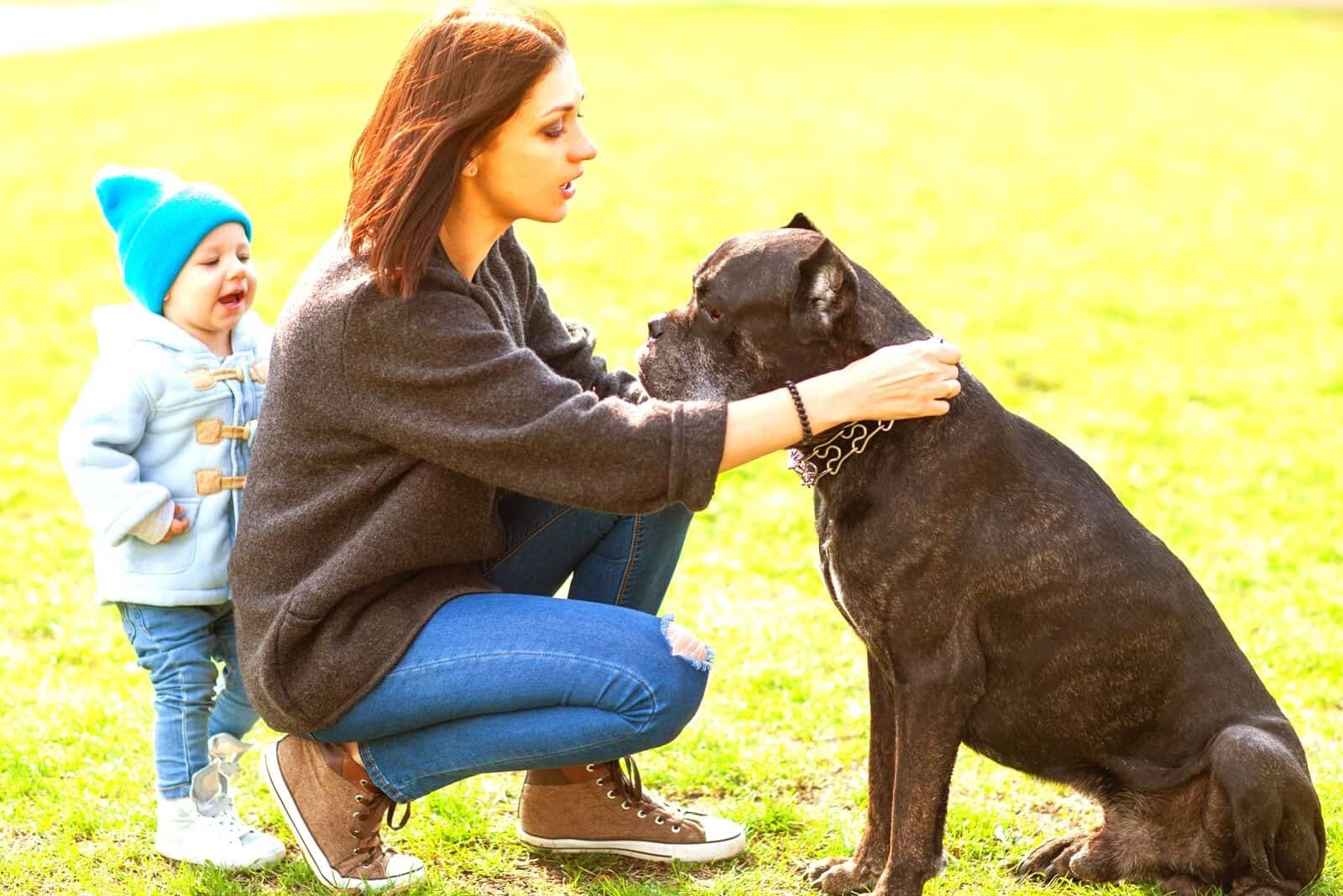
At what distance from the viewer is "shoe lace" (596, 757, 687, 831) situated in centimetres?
Result: 418

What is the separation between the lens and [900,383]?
11.6 ft

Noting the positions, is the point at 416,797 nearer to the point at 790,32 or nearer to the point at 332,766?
the point at 332,766

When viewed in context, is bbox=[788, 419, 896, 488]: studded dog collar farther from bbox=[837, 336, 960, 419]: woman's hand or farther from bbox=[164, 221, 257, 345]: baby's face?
bbox=[164, 221, 257, 345]: baby's face

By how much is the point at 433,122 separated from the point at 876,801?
203 cm

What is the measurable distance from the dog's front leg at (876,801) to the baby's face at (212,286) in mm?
1955

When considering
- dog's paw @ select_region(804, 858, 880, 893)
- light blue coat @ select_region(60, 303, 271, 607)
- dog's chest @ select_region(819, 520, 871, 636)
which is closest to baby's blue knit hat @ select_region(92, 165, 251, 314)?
light blue coat @ select_region(60, 303, 271, 607)

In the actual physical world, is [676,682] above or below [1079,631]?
below

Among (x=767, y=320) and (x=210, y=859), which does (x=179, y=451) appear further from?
(x=767, y=320)

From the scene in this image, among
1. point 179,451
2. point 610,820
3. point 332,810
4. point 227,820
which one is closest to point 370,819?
point 332,810

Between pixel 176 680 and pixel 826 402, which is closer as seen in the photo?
pixel 826 402

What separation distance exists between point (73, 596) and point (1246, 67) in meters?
18.7

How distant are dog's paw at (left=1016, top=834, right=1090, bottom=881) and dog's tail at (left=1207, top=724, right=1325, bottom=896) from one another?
1.29 ft

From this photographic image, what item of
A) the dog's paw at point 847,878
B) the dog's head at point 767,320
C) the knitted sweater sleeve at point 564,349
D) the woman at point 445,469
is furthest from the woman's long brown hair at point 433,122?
the dog's paw at point 847,878

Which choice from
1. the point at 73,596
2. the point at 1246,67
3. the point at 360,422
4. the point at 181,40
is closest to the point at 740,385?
the point at 360,422
